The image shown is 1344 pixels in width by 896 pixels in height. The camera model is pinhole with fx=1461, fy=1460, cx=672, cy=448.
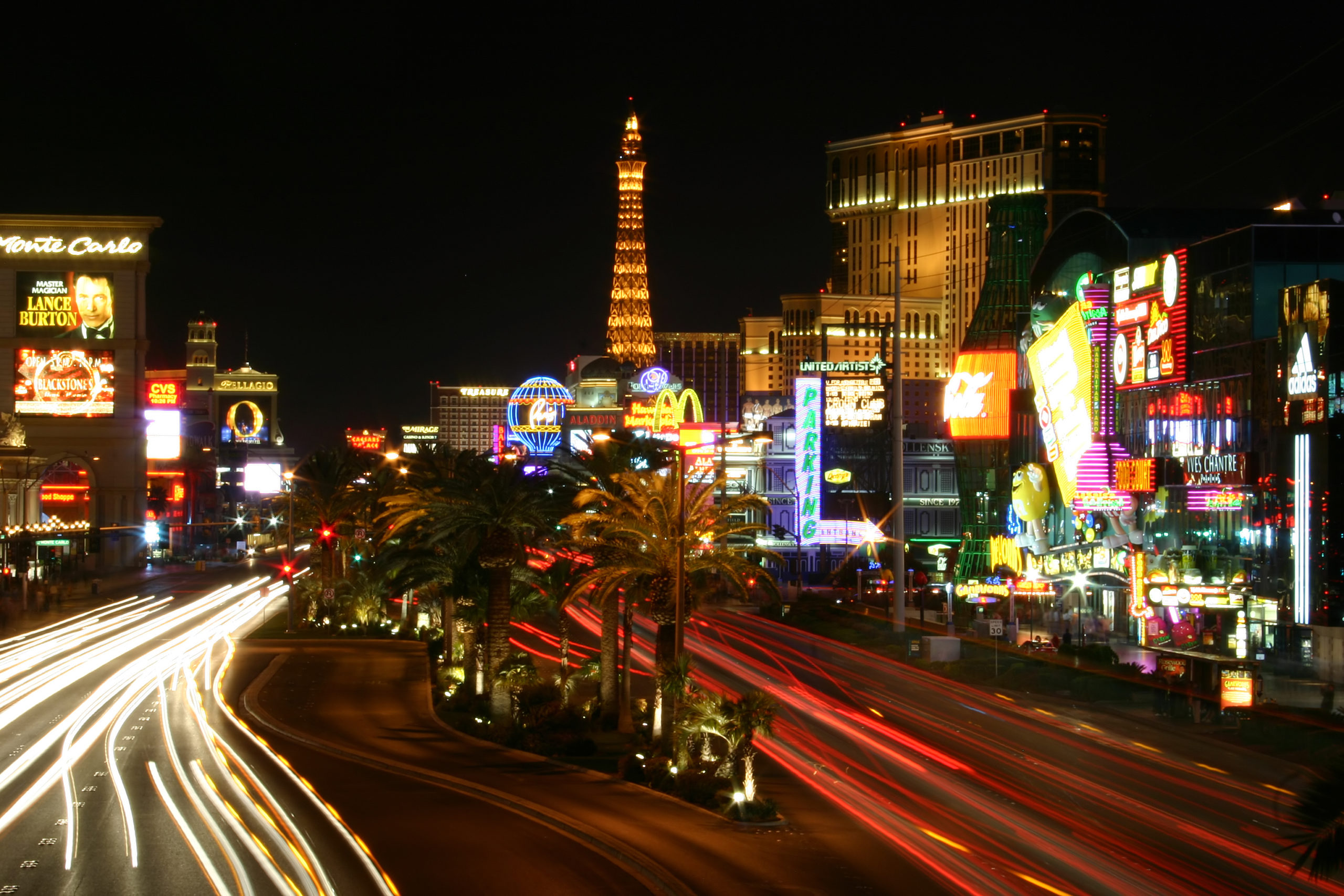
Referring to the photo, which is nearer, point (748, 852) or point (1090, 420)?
point (748, 852)

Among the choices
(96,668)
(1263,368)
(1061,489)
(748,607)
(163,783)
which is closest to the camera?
(163,783)

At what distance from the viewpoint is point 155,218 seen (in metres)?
96.6

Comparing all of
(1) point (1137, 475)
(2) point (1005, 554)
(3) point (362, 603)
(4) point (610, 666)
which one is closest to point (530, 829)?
(4) point (610, 666)

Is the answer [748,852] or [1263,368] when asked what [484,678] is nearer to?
[748,852]

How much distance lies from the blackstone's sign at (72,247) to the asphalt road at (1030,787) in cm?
6914

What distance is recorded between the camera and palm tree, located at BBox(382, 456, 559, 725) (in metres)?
34.6

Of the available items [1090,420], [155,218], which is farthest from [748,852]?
[155,218]

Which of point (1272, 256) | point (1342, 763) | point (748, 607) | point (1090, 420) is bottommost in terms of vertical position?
point (748, 607)

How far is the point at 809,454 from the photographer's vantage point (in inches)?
3548

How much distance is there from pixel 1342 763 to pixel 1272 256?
135 ft

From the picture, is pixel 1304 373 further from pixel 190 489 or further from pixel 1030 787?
pixel 190 489

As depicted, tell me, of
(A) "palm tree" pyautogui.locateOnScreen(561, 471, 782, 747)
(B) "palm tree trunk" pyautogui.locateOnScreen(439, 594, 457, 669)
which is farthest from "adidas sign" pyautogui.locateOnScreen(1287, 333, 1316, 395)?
(B) "palm tree trunk" pyautogui.locateOnScreen(439, 594, 457, 669)

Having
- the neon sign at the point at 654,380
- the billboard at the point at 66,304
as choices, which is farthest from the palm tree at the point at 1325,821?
the neon sign at the point at 654,380

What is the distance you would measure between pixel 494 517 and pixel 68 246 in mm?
71477
